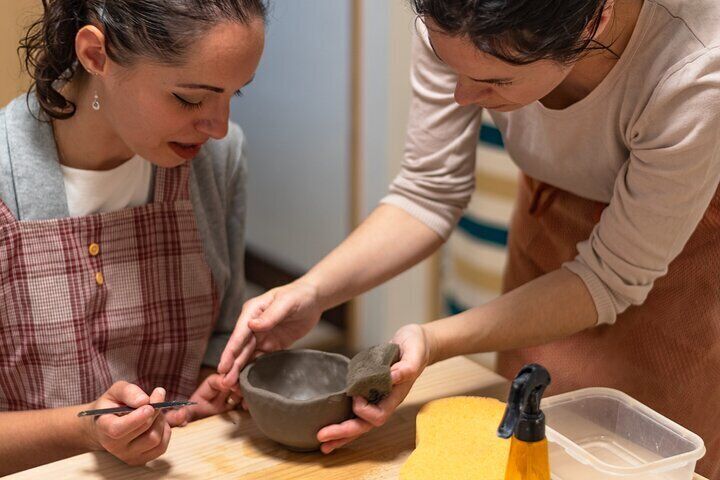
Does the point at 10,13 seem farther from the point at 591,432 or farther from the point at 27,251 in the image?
the point at 591,432

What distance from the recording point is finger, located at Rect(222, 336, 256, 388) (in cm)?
122

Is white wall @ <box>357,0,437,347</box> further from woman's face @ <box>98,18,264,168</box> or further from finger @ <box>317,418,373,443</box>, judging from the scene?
finger @ <box>317,418,373,443</box>

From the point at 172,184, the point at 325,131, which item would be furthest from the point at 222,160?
the point at 325,131

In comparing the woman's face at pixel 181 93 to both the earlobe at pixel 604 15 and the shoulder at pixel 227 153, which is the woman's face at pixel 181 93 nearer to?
the shoulder at pixel 227 153

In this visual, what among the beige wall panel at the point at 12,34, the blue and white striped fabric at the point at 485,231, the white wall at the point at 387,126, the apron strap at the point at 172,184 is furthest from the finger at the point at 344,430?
the white wall at the point at 387,126

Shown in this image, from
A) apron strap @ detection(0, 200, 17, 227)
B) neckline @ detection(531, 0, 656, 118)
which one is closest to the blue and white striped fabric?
neckline @ detection(531, 0, 656, 118)

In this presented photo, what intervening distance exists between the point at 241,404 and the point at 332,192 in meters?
1.69

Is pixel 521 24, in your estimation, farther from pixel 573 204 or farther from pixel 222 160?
pixel 222 160

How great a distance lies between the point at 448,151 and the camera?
4.82 feet

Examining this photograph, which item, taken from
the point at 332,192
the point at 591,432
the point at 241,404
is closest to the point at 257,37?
the point at 241,404

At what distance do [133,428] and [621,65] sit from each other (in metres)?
0.80

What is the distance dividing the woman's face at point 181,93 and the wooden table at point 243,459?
41cm

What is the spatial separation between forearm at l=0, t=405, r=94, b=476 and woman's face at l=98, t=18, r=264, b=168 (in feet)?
1.32

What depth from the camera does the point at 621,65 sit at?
1.19m
